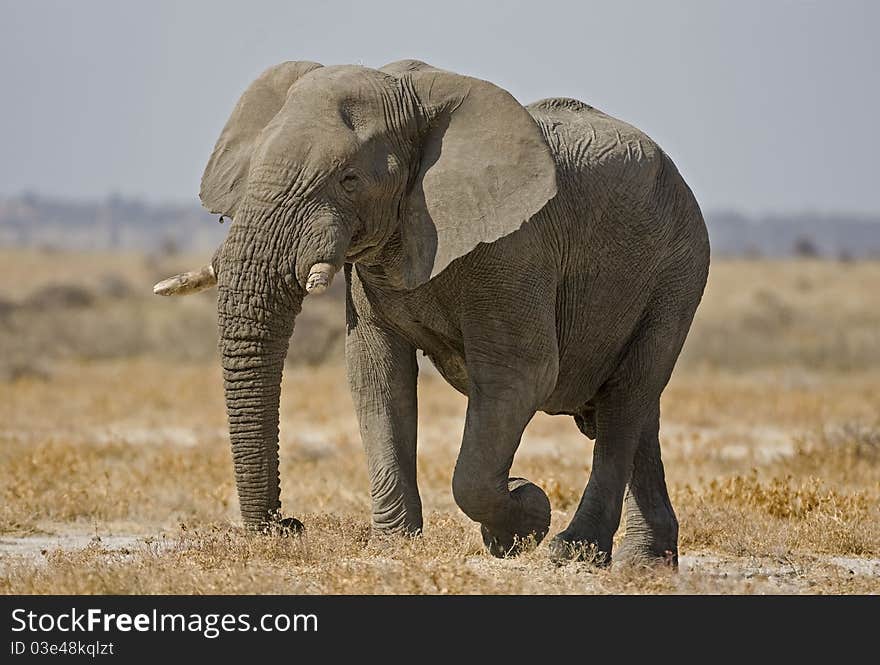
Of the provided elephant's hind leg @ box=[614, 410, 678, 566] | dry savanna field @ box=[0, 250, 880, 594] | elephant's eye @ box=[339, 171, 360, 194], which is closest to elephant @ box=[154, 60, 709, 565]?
elephant's eye @ box=[339, 171, 360, 194]

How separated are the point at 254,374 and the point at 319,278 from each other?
2.28 ft

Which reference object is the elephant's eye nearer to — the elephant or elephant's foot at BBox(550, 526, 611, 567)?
the elephant

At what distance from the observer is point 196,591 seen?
731 cm

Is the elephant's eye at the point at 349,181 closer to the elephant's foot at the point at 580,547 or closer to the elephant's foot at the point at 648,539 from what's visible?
the elephant's foot at the point at 580,547

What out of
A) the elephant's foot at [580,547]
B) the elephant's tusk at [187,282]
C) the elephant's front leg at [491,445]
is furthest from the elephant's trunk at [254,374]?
the elephant's foot at [580,547]

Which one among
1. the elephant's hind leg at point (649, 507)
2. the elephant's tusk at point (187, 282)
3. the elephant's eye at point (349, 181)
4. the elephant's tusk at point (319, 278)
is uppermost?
the elephant's eye at point (349, 181)

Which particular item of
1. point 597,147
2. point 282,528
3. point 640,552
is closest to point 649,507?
point 640,552

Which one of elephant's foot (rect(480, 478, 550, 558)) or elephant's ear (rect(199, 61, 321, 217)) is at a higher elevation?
elephant's ear (rect(199, 61, 321, 217))

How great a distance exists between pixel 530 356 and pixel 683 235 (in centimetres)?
163

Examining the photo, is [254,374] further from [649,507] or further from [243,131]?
[649,507]

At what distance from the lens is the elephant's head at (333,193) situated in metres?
7.50

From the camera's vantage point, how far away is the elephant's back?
8664 mm

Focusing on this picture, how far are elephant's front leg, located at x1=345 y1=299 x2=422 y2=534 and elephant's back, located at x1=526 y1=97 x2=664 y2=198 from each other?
1335mm

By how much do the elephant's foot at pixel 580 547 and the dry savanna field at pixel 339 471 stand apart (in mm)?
102
